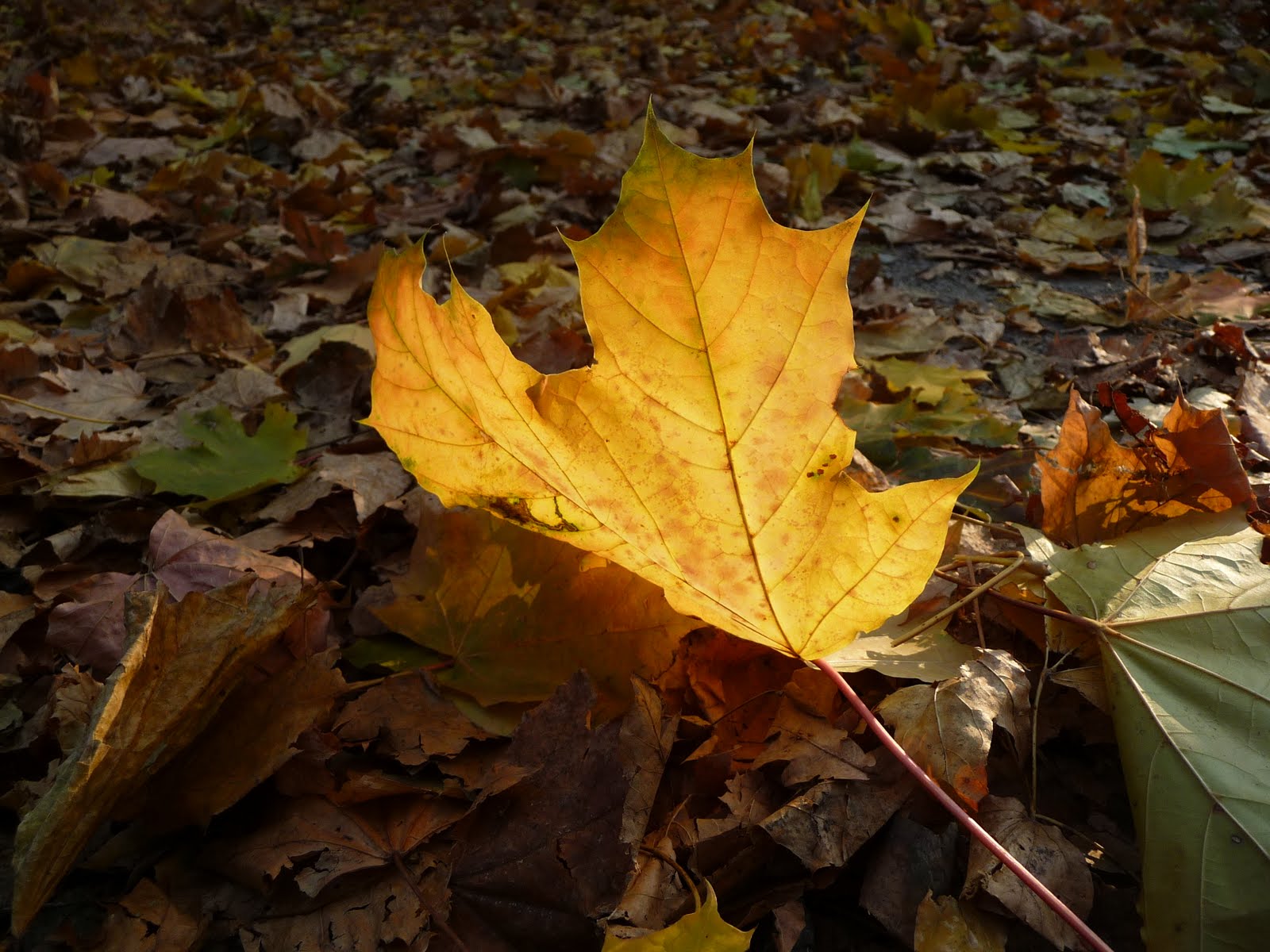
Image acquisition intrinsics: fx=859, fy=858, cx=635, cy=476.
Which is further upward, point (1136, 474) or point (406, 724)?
point (1136, 474)

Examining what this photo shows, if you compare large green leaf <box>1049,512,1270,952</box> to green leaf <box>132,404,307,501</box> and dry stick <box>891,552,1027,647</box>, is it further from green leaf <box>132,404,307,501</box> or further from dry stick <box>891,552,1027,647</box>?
green leaf <box>132,404,307,501</box>

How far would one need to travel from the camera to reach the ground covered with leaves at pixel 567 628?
79 centimetres

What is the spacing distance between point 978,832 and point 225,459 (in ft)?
4.21

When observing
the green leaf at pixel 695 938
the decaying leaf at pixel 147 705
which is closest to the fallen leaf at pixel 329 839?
the decaying leaf at pixel 147 705

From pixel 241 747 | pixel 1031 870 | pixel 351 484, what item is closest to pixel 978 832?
pixel 1031 870

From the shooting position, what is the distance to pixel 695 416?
2.61 feet

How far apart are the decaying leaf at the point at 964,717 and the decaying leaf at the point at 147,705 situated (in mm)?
639

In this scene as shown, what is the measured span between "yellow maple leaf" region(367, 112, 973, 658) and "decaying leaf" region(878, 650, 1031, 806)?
12cm

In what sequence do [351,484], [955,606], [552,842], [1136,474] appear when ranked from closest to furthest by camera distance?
[552,842] → [955,606] → [1136,474] → [351,484]

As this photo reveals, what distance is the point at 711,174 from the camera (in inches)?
28.8

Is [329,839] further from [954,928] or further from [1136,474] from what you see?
[1136,474]

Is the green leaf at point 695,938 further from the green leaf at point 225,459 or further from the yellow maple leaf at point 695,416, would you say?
the green leaf at point 225,459

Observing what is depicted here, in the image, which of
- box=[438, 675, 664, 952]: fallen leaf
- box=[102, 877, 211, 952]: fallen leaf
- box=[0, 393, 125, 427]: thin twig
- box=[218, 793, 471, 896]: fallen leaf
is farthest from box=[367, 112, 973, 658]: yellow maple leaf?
box=[0, 393, 125, 427]: thin twig

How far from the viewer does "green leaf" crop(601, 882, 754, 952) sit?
680mm
